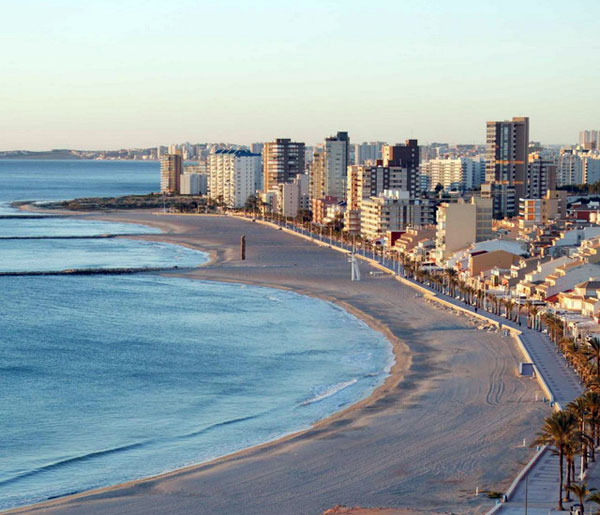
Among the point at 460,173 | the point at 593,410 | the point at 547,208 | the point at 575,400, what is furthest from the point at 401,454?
the point at 460,173

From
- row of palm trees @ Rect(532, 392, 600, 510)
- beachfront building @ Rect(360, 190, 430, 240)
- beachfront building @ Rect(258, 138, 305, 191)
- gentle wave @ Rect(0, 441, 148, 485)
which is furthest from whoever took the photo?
beachfront building @ Rect(258, 138, 305, 191)

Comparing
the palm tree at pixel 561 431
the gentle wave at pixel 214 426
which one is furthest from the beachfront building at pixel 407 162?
the palm tree at pixel 561 431

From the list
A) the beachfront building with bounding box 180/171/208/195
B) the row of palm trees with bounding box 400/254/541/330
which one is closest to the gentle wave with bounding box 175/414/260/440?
the row of palm trees with bounding box 400/254/541/330

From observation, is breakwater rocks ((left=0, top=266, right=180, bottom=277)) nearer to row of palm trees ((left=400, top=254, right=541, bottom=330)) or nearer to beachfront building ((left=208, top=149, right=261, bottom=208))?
row of palm trees ((left=400, top=254, right=541, bottom=330))

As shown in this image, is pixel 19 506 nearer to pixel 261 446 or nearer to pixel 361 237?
pixel 261 446

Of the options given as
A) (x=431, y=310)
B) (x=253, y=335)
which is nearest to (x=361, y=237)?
(x=431, y=310)

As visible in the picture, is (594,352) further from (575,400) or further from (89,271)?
(89,271)
